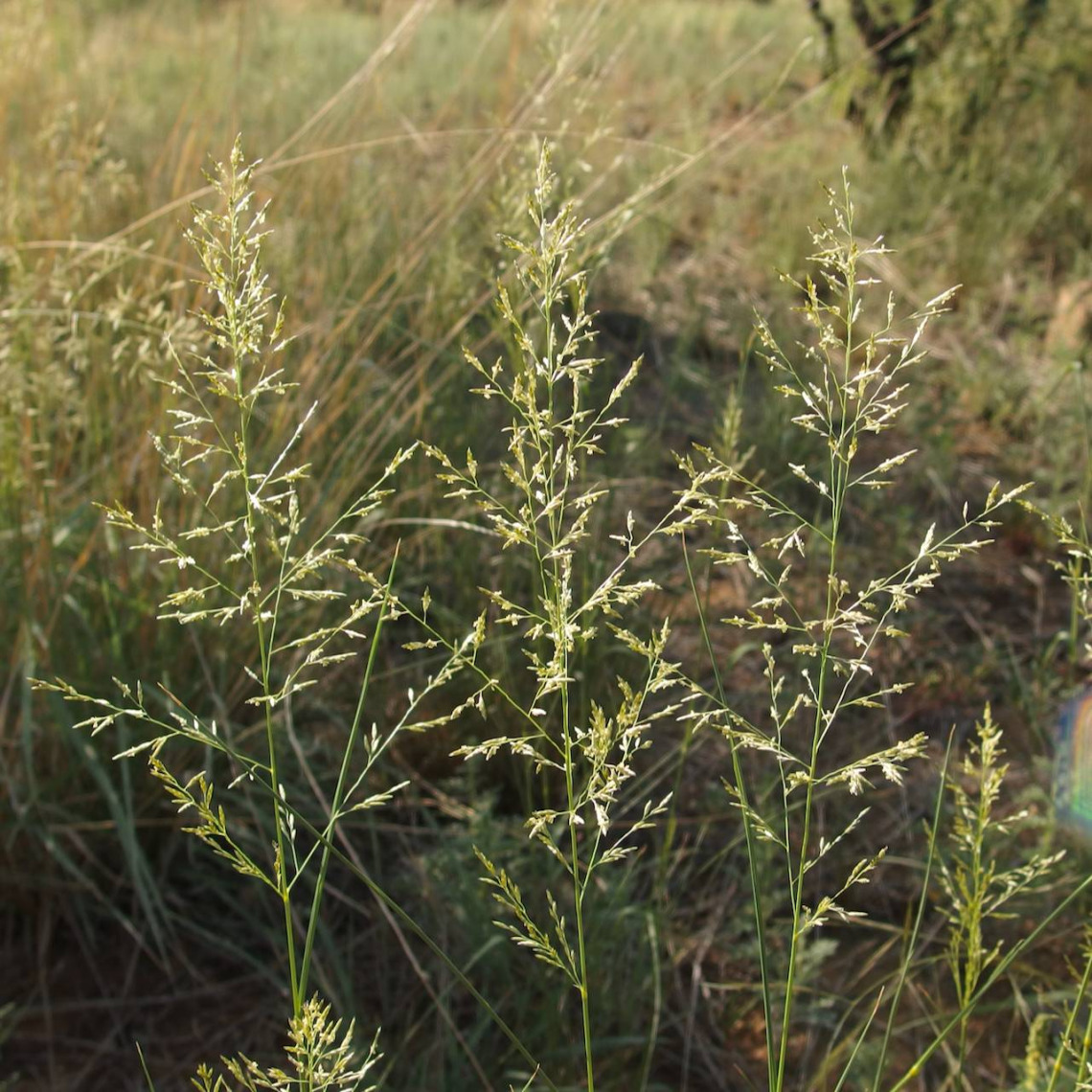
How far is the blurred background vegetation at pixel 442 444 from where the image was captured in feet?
6.30

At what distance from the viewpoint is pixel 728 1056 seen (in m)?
1.88

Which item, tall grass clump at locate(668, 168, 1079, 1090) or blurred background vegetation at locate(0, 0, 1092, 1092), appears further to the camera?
blurred background vegetation at locate(0, 0, 1092, 1092)

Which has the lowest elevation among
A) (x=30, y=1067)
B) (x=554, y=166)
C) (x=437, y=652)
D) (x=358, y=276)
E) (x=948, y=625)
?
(x=948, y=625)

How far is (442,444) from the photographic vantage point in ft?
8.07

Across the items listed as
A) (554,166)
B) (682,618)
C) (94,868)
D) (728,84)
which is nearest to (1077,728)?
(682,618)

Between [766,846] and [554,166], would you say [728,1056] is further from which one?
[554,166]

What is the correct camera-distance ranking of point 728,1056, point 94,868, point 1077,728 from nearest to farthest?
point 728,1056, point 94,868, point 1077,728

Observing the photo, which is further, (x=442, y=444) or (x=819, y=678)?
(x=442, y=444)

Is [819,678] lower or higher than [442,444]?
higher

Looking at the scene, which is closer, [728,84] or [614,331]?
[614,331]

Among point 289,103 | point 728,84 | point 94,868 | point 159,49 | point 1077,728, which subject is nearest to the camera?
point 94,868

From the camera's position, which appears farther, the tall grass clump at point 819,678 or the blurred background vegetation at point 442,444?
the blurred background vegetation at point 442,444

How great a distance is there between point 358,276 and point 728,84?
9.87ft

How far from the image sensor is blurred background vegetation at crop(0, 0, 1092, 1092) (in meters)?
1.92
